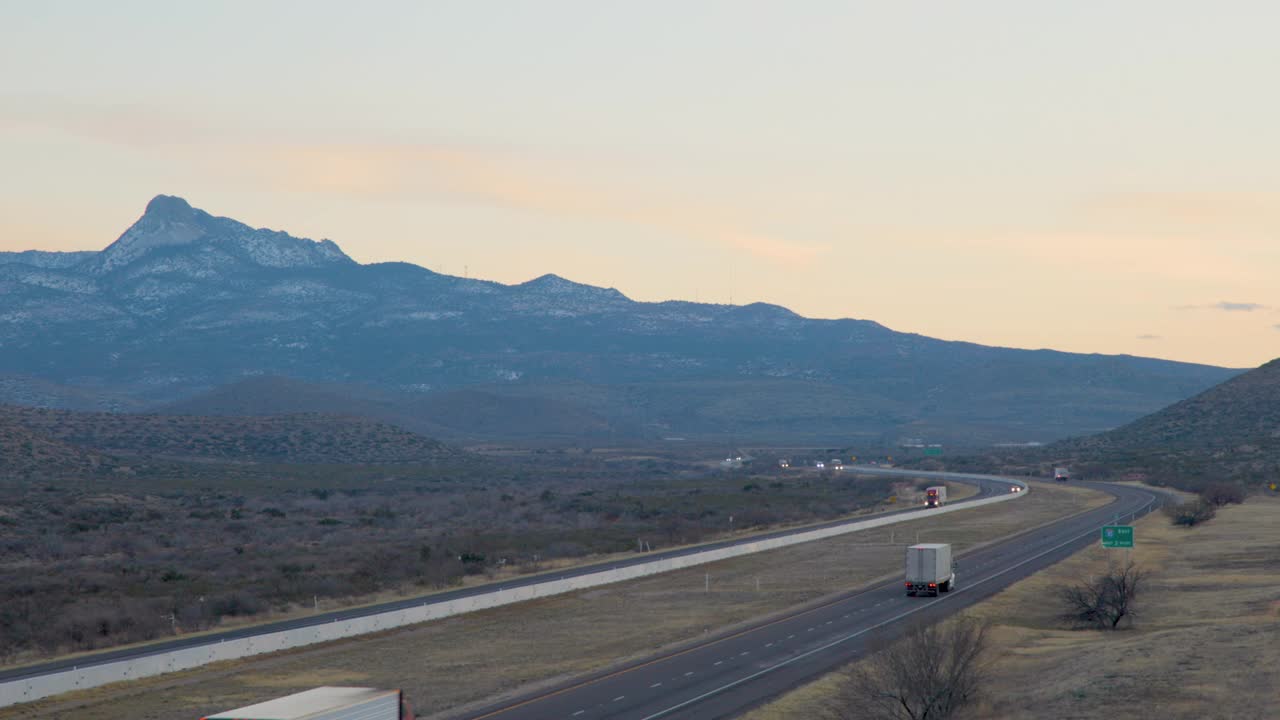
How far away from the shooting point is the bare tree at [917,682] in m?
32.8

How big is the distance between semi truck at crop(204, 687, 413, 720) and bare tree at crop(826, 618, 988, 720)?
12.8 meters

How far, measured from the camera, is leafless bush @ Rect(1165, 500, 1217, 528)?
94312mm

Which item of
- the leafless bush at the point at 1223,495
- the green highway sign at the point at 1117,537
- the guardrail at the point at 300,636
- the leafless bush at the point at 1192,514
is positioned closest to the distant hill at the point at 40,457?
the guardrail at the point at 300,636

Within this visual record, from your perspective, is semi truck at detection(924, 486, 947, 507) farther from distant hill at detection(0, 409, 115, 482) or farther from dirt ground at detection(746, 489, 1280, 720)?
distant hill at detection(0, 409, 115, 482)

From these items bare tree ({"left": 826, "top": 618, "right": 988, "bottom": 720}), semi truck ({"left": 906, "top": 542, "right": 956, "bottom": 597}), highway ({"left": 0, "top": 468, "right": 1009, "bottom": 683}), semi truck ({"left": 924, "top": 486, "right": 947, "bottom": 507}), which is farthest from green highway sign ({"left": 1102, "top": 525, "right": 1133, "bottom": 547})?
semi truck ({"left": 924, "top": 486, "right": 947, "bottom": 507})

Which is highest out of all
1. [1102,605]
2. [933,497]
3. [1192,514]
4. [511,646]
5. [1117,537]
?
[1117,537]

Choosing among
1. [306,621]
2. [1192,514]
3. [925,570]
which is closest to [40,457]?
[306,621]

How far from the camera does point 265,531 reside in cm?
9269

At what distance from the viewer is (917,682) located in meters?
32.8

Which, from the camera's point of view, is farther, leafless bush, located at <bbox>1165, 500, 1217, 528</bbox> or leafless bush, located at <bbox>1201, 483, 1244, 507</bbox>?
leafless bush, located at <bbox>1201, 483, 1244, 507</bbox>

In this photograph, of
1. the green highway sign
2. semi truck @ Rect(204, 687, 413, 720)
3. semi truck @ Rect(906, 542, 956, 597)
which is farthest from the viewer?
semi truck @ Rect(906, 542, 956, 597)

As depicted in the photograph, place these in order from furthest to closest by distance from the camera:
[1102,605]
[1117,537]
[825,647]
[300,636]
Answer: [1117,537], [1102,605], [300,636], [825,647]

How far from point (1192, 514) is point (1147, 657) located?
62.6 metres

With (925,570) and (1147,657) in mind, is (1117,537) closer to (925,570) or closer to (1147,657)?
(925,570)
